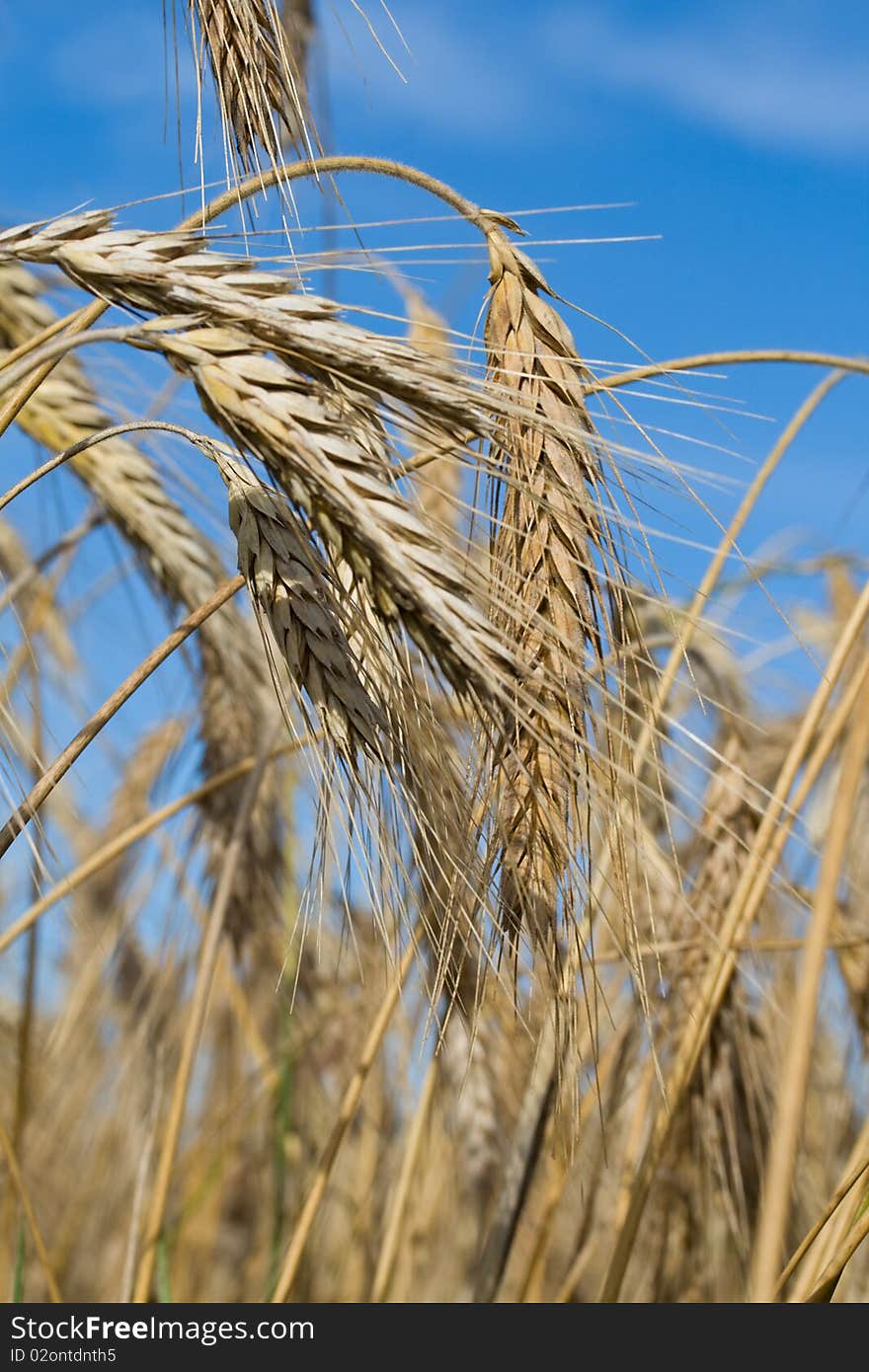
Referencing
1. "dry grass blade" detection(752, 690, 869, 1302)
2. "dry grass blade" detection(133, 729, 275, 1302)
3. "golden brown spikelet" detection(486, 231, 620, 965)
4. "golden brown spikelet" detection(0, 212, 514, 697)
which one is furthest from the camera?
"dry grass blade" detection(133, 729, 275, 1302)

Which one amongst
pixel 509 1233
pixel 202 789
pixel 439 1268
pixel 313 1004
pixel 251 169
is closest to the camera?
pixel 251 169

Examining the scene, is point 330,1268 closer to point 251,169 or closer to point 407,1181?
point 407,1181

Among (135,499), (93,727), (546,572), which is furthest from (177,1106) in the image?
(546,572)

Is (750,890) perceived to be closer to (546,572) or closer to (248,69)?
(546,572)

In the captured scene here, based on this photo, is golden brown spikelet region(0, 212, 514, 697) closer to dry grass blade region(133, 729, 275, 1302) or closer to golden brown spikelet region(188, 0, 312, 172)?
golden brown spikelet region(188, 0, 312, 172)

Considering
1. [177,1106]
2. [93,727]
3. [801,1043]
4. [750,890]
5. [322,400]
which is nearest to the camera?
[801,1043]

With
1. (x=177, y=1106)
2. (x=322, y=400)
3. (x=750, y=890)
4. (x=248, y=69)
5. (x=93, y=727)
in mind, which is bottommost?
(x=177, y=1106)

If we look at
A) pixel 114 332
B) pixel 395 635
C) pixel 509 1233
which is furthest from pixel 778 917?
pixel 114 332

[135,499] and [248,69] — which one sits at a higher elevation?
[248,69]

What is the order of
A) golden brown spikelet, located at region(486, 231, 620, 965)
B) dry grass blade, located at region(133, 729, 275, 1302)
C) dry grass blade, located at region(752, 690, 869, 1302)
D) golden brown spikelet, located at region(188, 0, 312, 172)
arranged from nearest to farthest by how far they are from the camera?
dry grass blade, located at region(752, 690, 869, 1302), golden brown spikelet, located at region(486, 231, 620, 965), golden brown spikelet, located at region(188, 0, 312, 172), dry grass blade, located at region(133, 729, 275, 1302)

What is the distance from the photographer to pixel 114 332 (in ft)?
2.27

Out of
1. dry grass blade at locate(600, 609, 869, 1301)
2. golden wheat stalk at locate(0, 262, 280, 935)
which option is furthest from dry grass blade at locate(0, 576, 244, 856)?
dry grass blade at locate(600, 609, 869, 1301)

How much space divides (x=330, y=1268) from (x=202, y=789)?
1780mm

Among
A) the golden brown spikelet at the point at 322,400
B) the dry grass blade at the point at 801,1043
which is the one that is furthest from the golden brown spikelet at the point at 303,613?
the dry grass blade at the point at 801,1043
